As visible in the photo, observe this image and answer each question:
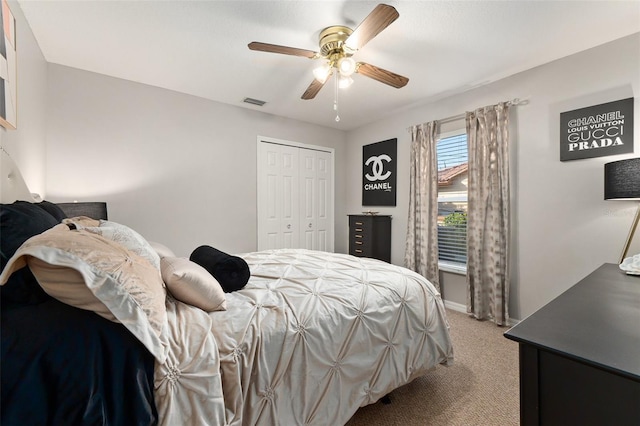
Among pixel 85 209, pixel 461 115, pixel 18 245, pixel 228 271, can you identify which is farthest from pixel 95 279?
pixel 461 115

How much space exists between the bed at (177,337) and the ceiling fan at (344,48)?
1.57 m

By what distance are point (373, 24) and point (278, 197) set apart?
9.39 feet

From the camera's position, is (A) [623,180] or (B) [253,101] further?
(B) [253,101]

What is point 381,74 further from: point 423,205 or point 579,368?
point 579,368

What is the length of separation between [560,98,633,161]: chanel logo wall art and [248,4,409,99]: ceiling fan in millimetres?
1640

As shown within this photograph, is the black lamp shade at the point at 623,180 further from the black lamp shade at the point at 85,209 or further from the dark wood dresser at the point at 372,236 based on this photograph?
the black lamp shade at the point at 85,209

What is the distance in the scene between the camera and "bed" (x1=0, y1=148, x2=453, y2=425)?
2.62 feet

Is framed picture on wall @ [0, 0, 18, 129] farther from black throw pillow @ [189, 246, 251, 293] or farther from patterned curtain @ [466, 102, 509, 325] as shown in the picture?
patterned curtain @ [466, 102, 509, 325]

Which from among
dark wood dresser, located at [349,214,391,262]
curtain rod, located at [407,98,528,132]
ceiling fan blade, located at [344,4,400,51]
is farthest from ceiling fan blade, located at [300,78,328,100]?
dark wood dresser, located at [349,214,391,262]

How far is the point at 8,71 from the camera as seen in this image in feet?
5.54

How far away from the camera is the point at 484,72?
9.64ft

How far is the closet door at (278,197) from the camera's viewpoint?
13.6 feet

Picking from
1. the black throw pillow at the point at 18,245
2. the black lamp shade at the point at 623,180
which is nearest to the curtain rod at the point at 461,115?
the black lamp shade at the point at 623,180

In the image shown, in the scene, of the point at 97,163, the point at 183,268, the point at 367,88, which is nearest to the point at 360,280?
the point at 183,268
